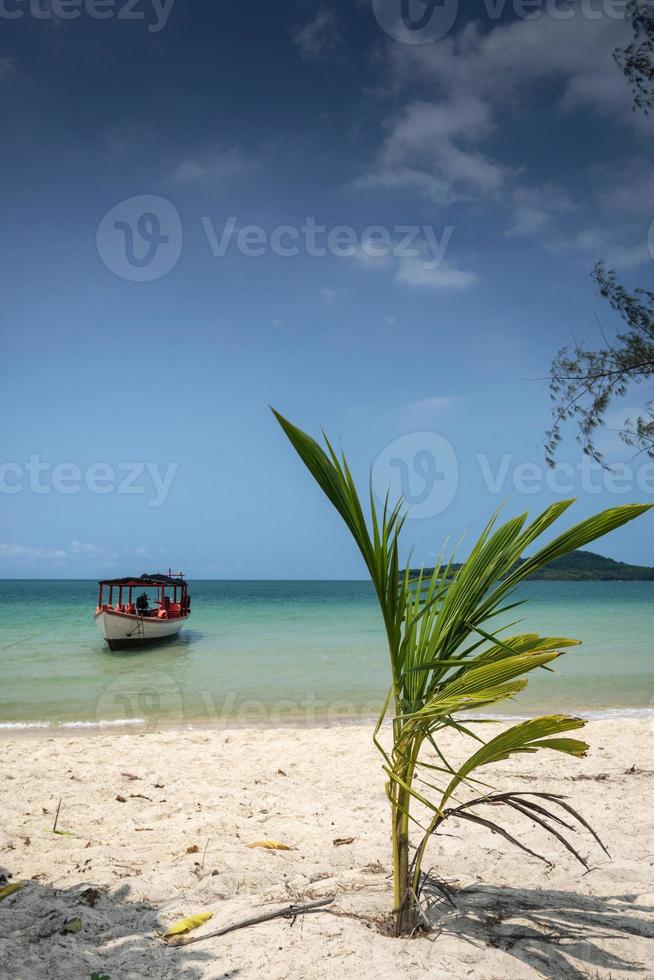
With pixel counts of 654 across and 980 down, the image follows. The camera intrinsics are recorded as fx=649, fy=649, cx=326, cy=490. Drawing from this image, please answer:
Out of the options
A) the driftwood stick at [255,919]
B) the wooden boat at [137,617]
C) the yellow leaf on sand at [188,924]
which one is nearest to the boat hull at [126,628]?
the wooden boat at [137,617]

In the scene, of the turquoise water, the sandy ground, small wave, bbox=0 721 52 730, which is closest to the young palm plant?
the sandy ground

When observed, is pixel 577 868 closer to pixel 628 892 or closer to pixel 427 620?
pixel 628 892

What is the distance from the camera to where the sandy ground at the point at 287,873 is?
2506 mm

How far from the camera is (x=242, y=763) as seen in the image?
613cm

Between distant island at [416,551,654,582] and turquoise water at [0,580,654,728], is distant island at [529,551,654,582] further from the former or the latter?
turquoise water at [0,580,654,728]

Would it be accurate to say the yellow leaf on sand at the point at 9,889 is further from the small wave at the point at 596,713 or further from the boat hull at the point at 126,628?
the boat hull at the point at 126,628

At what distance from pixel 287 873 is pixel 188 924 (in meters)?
0.83

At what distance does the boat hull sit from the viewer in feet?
62.8

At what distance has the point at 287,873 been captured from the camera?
11.6ft

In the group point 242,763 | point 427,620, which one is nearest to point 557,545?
point 427,620

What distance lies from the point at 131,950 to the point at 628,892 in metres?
2.30

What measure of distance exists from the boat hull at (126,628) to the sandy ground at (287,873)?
13.2m

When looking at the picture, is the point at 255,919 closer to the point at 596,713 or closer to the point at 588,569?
the point at 596,713

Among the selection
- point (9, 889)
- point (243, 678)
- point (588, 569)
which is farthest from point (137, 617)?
point (588, 569)
